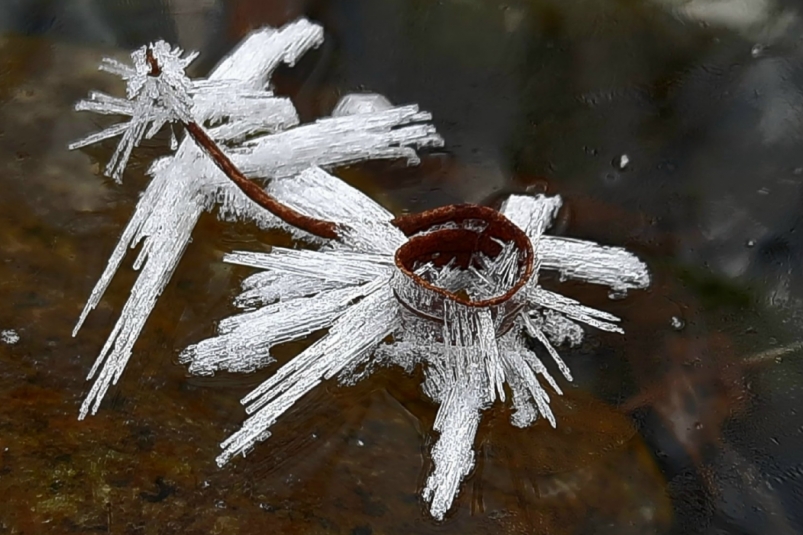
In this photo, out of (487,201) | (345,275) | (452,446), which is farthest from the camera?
(487,201)

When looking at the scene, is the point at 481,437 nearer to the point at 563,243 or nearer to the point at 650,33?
the point at 563,243

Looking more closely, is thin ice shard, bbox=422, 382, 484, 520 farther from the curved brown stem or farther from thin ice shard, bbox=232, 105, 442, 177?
thin ice shard, bbox=232, 105, 442, 177

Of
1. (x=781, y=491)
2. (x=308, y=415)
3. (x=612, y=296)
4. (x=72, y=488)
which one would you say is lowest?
(x=781, y=491)

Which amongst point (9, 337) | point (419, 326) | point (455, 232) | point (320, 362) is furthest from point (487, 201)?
point (9, 337)

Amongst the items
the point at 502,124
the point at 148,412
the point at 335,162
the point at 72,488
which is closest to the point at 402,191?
the point at 335,162

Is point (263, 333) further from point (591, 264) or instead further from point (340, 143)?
point (591, 264)
